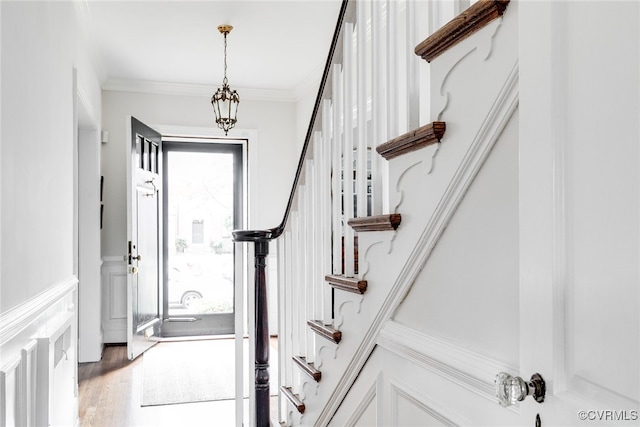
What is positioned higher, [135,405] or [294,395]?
[294,395]

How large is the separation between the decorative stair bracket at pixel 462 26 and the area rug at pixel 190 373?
3128 millimetres

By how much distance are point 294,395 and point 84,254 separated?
337cm

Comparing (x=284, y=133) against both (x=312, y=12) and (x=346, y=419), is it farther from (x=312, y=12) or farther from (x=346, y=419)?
(x=346, y=419)

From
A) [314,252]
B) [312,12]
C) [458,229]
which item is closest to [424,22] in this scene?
[312,12]

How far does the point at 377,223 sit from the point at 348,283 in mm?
289

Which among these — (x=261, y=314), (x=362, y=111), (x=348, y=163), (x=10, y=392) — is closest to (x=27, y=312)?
(x=10, y=392)

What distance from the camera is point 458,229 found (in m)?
1.20

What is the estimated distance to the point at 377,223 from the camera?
1.49 m

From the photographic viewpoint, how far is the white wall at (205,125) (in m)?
5.64

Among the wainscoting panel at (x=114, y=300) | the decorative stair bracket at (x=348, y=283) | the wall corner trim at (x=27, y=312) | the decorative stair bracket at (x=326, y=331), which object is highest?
the decorative stair bracket at (x=348, y=283)

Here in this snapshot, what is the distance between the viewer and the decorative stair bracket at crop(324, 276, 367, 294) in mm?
1632

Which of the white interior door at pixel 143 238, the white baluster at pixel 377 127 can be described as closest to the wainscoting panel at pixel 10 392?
the white baluster at pixel 377 127

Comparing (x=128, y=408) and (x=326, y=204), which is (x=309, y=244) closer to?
(x=326, y=204)

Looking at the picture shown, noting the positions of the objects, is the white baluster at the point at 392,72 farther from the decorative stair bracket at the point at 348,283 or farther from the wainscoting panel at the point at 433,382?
the wainscoting panel at the point at 433,382
